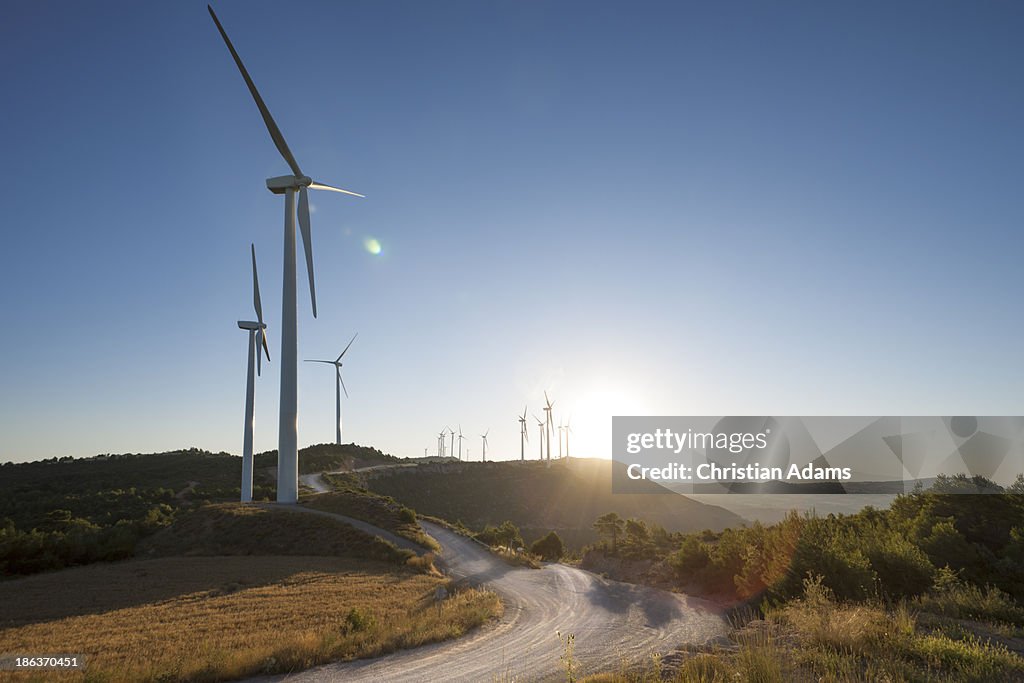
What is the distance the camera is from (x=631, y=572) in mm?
38250

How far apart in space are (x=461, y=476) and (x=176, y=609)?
3729 inches

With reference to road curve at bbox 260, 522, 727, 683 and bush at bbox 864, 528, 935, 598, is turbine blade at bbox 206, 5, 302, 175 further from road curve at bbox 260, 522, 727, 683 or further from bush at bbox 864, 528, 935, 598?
bush at bbox 864, 528, 935, 598

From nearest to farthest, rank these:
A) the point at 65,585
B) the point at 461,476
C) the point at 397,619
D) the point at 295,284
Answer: the point at 397,619 → the point at 65,585 → the point at 295,284 → the point at 461,476

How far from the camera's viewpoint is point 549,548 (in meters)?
53.6

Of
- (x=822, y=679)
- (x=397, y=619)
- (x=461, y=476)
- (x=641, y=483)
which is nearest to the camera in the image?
(x=822, y=679)

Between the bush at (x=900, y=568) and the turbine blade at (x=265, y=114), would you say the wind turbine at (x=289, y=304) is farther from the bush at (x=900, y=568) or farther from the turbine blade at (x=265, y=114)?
the bush at (x=900, y=568)

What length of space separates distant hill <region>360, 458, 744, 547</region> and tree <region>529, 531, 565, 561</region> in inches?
1436

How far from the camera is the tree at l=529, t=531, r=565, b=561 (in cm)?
5303

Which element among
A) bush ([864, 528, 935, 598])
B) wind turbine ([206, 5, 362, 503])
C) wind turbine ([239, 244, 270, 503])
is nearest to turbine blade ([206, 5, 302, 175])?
wind turbine ([206, 5, 362, 503])

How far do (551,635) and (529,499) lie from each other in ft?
316

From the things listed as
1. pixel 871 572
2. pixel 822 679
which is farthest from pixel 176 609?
pixel 871 572

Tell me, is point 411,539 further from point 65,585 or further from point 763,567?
point 763,567

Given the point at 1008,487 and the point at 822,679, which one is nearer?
the point at 822,679

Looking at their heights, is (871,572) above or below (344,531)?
above
